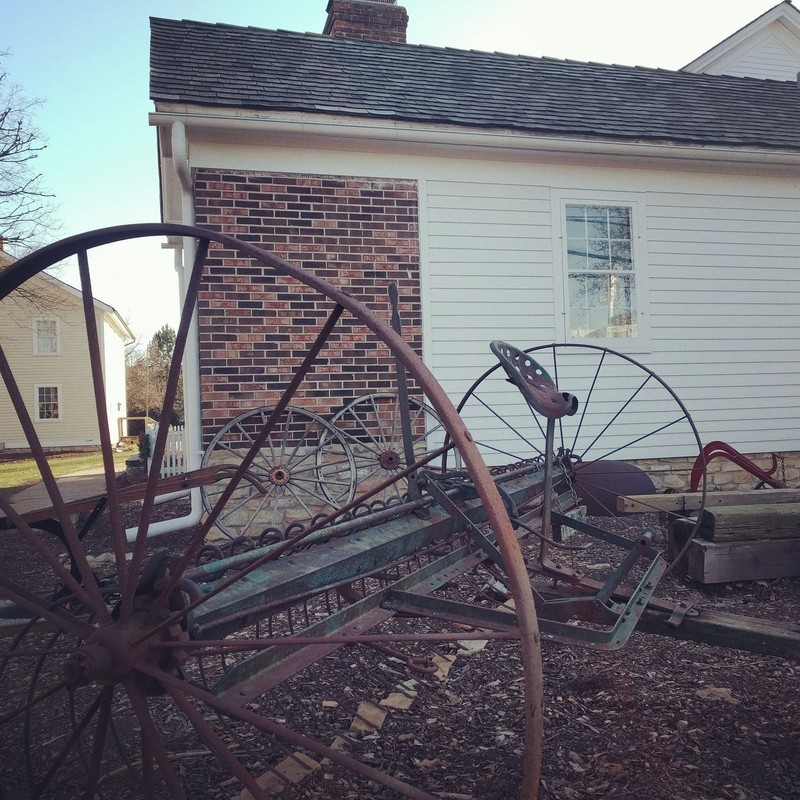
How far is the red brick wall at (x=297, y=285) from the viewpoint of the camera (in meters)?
6.23

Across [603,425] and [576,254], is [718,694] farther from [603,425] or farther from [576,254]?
[576,254]

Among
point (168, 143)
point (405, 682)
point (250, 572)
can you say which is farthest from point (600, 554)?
point (168, 143)

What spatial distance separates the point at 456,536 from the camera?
9.34ft

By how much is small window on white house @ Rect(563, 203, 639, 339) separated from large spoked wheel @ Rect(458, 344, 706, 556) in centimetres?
38

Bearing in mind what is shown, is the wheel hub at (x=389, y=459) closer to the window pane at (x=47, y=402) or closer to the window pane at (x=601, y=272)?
the window pane at (x=601, y=272)

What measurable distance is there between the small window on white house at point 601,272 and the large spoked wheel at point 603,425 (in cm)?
38

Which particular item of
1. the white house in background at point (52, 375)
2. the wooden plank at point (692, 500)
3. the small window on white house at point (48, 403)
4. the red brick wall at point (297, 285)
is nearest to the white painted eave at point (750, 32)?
the red brick wall at point (297, 285)

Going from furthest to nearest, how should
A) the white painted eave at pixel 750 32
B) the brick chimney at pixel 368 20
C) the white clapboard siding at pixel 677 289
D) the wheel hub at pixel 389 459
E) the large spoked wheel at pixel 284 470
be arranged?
the white painted eave at pixel 750 32 < the brick chimney at pixel 368 20 < the white clapboard siding at pixel 677 289 < the large spoked wheel at pixel 284 470 < the wheel hub at pixel 389 459

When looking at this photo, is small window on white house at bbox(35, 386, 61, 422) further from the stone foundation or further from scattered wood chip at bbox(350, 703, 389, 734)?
scattered wood chip at bbox(350, 703, 389, 734)

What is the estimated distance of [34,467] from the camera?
16859 mm

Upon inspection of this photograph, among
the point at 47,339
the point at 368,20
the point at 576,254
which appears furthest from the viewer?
the point at 47,339

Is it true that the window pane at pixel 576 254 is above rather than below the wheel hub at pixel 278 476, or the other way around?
above

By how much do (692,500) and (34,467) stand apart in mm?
16364

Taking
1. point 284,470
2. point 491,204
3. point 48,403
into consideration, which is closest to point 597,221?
point 491,204
